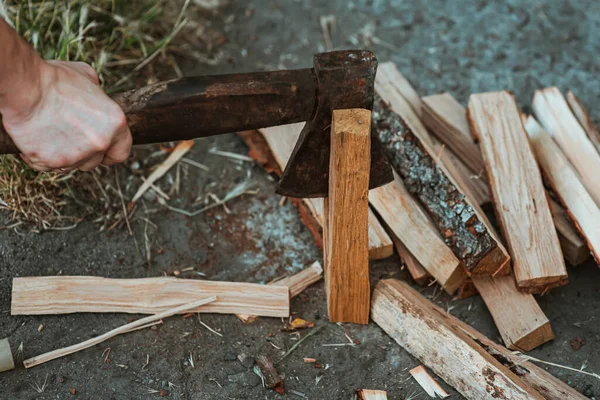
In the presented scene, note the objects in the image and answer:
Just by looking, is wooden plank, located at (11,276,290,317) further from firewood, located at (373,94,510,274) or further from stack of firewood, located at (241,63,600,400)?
firewood, located at (373,94,510,274)

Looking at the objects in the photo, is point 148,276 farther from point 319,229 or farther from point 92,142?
point 92,142

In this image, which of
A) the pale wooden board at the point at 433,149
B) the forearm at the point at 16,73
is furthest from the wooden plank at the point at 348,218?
the forearm at the point at 16,73

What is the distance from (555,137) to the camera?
3621mm

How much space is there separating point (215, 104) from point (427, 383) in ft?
4.82

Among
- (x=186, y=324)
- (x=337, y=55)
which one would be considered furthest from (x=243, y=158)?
(x=337, y=55)

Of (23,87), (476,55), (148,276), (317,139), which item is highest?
(23,87)

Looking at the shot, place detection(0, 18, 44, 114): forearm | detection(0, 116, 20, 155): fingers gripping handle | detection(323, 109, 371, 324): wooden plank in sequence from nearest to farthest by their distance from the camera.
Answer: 1. detection(0, 18, 44, 114): forearm
2. detection(0, 116, 20, 155): fingers gripping handle
3. detection(323, 109, 371, 324): wooden plank

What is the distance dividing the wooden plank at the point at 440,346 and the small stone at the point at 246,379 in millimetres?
629

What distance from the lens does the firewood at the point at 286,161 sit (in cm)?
332

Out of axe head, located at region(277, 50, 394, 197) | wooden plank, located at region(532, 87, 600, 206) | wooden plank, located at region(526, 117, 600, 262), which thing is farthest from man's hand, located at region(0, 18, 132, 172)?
wooden plank, located at region(532, 87, 600, 206)

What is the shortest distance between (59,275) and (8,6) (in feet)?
5.56

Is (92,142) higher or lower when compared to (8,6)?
higher

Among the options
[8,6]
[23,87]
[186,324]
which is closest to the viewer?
[23,87]

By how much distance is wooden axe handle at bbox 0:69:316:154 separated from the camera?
2.46m
